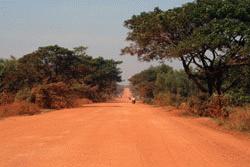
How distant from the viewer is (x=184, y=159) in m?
9.87

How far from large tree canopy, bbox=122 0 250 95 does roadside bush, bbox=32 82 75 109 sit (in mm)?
7079

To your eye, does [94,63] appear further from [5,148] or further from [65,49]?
[5,148]

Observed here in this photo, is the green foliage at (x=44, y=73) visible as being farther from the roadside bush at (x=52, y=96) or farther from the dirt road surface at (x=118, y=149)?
the dirt road surface at (x=118, y=149)

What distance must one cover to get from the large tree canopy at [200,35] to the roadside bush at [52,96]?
7.08 metres

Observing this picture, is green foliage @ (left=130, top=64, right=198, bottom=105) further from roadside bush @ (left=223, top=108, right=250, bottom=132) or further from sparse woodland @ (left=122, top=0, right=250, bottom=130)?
roadside bush @ (left=223, top=108, right=250, bottom=132)

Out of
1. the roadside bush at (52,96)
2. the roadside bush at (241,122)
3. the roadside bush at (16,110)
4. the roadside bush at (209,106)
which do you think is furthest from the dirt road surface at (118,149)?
the roadside bush at (52,96)

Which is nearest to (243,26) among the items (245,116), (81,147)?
(245,116)

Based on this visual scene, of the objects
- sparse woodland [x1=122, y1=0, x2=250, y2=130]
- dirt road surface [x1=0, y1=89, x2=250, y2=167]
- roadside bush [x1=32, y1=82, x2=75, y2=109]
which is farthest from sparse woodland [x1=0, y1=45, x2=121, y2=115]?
dirt road surface [x1=0, y1=89, x2=250, y2=167]

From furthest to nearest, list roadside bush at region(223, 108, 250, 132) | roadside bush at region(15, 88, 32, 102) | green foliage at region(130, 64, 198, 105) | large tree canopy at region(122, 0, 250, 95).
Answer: green foliage at region(130, 64, 198, 105)
roadside bush at region(15, 88, 32, 102)
large tree canopy at region(122, 0, 250, 95)
roadside bush at region(223, 108, 250, 132)

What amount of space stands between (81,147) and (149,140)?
2.58 m

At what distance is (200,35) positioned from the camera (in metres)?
25.4

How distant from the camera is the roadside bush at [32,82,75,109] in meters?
34.5

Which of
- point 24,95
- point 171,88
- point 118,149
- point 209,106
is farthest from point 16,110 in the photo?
point 171,88

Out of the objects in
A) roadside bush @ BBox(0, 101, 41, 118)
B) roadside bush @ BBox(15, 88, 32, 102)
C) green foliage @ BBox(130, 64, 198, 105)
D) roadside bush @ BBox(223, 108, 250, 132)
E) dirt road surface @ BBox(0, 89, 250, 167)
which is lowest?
dirt road surface @ BBox(0, 89, 250, 167)
